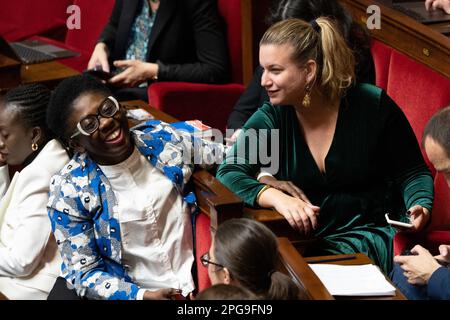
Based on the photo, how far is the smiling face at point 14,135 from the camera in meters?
1.94

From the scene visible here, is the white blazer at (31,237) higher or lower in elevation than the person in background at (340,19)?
lower

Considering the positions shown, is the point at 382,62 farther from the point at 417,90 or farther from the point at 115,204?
the point at 115,204

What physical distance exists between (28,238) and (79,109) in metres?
0.31

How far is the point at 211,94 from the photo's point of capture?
2.82m

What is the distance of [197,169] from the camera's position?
1.89m

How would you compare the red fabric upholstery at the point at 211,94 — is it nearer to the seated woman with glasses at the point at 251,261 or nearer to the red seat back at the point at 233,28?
the red seat back at the point at 233,28

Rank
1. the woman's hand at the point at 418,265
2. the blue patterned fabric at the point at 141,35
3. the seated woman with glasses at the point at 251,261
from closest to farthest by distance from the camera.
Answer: the seated woman with glasses at the point at 251,261
the woman's hand at the point at 418,265
the blue patterned fabric at the point at 141,35

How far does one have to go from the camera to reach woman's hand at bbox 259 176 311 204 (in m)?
1.86

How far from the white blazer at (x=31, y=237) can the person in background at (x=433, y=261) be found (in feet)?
2.56

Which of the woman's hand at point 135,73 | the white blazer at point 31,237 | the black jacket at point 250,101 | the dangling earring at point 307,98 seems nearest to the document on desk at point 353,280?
the dangling earring at point 307,98
